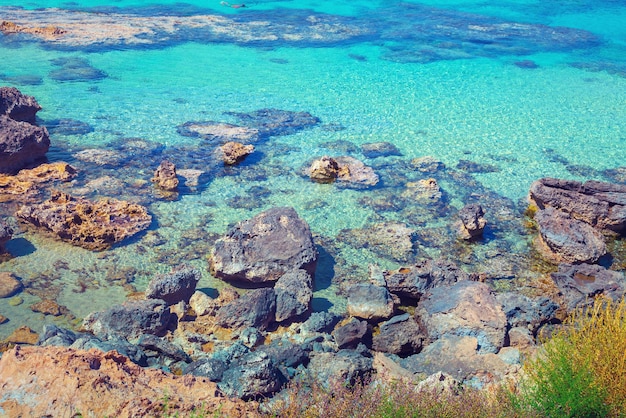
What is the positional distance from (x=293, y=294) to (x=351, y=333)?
3.73 ft

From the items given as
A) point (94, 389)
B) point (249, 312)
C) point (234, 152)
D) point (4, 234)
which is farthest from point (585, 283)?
point (4, 234)

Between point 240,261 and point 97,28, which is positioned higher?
point 97,28

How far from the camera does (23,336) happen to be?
7281mm

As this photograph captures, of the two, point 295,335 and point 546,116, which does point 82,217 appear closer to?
point 295,335

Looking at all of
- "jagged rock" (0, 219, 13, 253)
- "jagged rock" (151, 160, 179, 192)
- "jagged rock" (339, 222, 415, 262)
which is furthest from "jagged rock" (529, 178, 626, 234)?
"jagged rock" (0, 219, 13, 253)

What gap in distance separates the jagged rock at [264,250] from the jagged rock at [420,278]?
4.19ft

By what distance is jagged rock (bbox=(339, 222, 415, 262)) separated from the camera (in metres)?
10.1

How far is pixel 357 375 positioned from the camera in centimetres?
661

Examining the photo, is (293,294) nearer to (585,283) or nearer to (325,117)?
(585,283)

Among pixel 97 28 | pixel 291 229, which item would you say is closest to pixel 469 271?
pixel 291 229

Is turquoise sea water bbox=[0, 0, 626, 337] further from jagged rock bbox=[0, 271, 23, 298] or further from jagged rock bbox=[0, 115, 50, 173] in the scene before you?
jagged rock bbox=[0, 115, 50, 173]

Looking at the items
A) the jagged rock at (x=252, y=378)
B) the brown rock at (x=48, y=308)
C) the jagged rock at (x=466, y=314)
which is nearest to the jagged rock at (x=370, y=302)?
the jagged rock at (x=466, y=314)

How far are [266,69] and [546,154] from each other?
987 centimetres

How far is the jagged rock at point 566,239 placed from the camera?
32.0 ft
